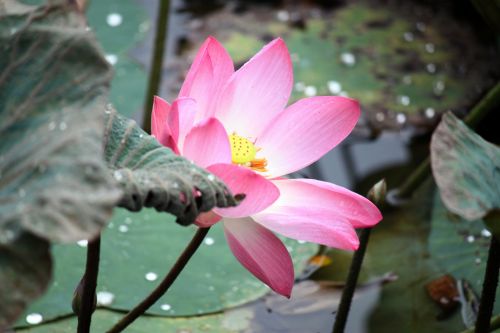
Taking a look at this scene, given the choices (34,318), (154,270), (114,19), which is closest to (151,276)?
(154,270)

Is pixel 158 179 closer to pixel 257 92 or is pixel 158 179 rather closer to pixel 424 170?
pixel 257 92

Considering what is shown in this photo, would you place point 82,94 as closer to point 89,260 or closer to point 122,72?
point 89,260

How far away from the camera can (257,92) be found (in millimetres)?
1021

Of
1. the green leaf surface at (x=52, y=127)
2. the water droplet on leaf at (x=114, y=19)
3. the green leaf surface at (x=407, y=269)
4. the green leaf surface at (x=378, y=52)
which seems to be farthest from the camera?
the water droplet on leaf at (x=114, y=19)

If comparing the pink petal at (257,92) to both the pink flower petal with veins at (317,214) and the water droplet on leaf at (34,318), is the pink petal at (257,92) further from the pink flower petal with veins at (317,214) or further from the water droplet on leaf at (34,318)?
the water droplet on leaf at (34,318)

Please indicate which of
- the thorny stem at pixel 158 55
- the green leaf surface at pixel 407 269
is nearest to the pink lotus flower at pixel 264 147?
the green leaf surface at pixel 407 269

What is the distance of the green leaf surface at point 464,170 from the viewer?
0.81 metres

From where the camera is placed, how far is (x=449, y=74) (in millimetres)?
2096

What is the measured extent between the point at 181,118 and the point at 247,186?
4.7 inches

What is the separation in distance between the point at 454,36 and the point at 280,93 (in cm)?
134

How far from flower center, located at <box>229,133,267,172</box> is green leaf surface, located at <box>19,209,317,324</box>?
391 millimetres

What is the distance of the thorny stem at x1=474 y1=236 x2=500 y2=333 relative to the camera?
989 millimetres

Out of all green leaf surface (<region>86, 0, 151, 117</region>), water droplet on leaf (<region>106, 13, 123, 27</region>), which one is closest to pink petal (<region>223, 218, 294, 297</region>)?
green leaf surface (<region>86, 0, 151, 117</region>)

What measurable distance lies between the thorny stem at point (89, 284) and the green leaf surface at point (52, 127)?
153 mm
